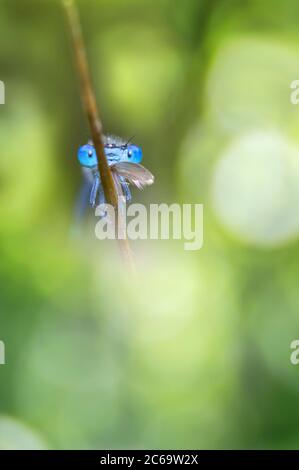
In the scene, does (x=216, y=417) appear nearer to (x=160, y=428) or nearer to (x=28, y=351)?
(x=160, y=428)

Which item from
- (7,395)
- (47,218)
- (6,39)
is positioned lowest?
(7,395)

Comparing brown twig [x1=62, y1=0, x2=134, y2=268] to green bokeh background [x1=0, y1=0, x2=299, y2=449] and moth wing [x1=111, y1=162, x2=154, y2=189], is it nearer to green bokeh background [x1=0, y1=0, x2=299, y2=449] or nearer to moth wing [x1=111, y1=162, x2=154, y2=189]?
moth wing [x1=111, y1=162, x2=154, y2=189]

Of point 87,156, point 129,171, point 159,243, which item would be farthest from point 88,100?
point 159,243

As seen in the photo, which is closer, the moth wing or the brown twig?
the brown twig

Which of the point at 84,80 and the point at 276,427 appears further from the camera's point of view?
the point at 276,427

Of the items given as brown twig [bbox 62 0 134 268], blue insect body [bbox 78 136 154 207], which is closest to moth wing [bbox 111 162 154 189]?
blue insect body [bbox 78 136 154 207]

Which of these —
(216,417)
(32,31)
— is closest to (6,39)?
(32,31)

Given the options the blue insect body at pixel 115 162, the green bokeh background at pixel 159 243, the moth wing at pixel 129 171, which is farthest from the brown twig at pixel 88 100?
the green bokeh background at pixel 159 243
